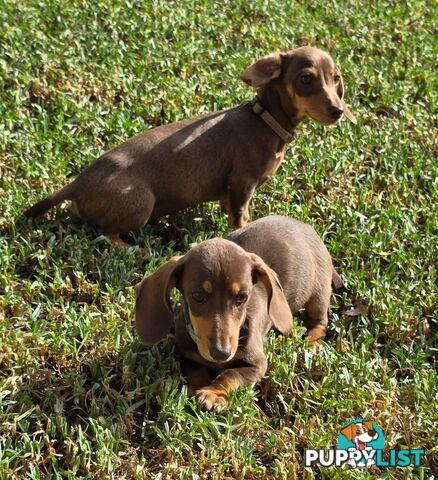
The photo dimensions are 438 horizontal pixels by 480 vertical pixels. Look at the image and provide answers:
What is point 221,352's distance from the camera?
3842 mm

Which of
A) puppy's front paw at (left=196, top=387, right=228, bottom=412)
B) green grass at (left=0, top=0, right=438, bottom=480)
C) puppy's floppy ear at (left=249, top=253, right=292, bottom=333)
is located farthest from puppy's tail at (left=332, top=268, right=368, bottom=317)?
puppy's front paw at (left=196, top=387, right=228, bottom=412)

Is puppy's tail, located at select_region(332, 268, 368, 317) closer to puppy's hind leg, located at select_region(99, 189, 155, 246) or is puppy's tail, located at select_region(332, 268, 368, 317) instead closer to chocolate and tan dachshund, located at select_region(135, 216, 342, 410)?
chocolate and tan dachshund, located at select_region(135, 216, 342, 410)

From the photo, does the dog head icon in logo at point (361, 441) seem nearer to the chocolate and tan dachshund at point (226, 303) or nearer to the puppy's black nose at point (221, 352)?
the chocolate and tan dachshund at point (226, 303)

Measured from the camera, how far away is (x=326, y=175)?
6.51 meters

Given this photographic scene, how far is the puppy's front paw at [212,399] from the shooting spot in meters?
4.08

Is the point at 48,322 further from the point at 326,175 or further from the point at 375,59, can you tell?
the point at 375,59

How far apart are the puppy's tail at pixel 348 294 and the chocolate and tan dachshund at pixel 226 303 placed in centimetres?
38

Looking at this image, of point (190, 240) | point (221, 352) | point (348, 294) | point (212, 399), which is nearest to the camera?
point (221, 352)

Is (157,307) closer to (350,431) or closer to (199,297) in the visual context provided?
(199,297)

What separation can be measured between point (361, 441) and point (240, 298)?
0.99m

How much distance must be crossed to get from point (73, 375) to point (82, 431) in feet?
1.41

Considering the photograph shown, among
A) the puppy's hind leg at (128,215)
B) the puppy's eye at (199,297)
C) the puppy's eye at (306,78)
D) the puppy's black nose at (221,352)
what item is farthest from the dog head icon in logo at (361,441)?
the puppy's eye at (306,78)

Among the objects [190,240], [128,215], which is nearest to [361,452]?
[190,240]

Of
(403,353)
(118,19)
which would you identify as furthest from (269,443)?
(118,19)
